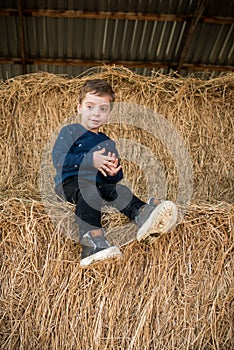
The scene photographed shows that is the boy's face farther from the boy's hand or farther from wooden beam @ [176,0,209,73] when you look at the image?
wooden beam @ [176,0,209,73]

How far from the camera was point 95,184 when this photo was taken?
7.70 feet

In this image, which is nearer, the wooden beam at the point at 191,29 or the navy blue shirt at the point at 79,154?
the navy blue shirt at the point at 79,154

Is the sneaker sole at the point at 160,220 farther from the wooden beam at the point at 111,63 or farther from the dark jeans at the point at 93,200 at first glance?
the wooden beam at the point at 111,63

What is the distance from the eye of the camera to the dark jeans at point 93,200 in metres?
2.17

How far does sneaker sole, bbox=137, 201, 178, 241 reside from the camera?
2045mm

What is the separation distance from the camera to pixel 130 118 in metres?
3.37

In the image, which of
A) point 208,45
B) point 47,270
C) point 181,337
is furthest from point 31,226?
point 208,45

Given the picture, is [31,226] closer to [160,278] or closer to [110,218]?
[110,218]

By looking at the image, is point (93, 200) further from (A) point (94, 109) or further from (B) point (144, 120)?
(B) point (144, 120)

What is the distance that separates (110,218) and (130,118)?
3.80 ft

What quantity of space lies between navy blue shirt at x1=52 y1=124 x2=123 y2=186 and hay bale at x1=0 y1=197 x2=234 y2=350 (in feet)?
0.97

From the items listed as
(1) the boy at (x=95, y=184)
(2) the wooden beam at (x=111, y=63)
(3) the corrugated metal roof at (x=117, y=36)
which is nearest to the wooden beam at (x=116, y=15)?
(3) the corrugated metal roof at (x=117, y=36)

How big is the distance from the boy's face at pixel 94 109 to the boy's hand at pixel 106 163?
0.34m

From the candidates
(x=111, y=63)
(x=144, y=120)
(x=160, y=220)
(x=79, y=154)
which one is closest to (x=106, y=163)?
(x=79, y=154)
